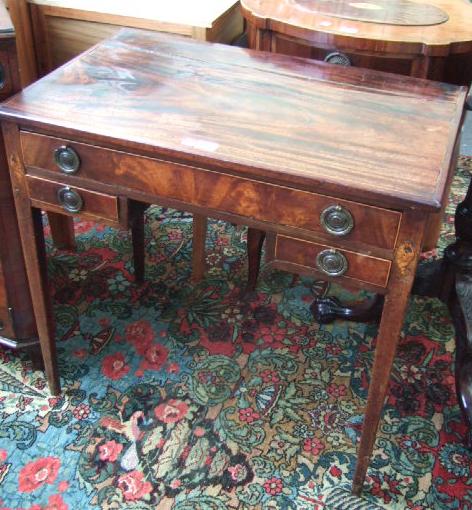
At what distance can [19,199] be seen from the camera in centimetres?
122

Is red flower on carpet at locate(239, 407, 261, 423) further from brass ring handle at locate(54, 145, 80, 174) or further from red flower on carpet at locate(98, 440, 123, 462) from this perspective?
brass ring handle at locate(54, 145, 80, 174)

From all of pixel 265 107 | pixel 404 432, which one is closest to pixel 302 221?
pixel 265 107

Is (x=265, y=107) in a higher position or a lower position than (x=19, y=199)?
higher

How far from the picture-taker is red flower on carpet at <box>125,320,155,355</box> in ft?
5.41

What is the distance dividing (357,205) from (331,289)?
0.92 metres

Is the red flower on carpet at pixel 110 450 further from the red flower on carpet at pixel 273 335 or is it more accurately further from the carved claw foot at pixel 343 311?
the carved claw foot at pixel 343 311

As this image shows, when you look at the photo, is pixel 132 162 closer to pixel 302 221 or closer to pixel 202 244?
pixel 302 221

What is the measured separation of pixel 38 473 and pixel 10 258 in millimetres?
461

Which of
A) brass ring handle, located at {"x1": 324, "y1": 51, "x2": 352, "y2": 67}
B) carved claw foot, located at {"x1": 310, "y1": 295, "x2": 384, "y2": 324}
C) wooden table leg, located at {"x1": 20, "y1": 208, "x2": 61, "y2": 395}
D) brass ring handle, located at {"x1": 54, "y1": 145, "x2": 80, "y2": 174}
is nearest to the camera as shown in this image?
brass ring handle, located at {"x1": 54, "y1": 145, "x2": 80, "y2": 174}

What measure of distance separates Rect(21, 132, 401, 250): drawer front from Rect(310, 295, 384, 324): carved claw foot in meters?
0.72

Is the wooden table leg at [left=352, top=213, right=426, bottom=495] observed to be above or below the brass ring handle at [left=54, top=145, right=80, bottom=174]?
below

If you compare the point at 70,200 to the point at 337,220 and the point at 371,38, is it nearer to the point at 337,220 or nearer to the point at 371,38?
the point at 337,220

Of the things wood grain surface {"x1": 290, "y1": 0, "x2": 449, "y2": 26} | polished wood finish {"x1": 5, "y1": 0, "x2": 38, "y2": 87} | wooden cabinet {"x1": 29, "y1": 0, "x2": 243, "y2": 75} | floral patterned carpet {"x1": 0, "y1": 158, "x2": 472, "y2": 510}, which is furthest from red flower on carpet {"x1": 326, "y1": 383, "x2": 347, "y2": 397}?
polished wood finish {"x1": 5, "y1": 0, "x2": 38, "y2": 87}

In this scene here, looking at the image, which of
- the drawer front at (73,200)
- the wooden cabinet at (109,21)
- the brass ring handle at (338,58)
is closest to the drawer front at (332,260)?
the drawer front at (73,200)
